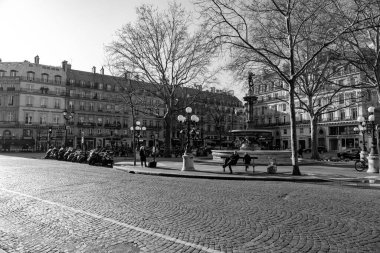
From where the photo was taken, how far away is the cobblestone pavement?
4.70 metres

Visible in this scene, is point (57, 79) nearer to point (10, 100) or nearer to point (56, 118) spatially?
point (56, 118)

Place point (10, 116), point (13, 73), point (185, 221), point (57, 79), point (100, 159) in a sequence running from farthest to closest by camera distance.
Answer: point (57, 79)
point (13, 73)
point (10, 116)
point (100, 159)
point (185, 221)

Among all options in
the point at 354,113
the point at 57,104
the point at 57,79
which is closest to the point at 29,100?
the point at 57,104

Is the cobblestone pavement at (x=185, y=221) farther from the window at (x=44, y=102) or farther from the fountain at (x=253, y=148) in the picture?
the window at (x=44, y=102)

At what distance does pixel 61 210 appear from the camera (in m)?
7.01

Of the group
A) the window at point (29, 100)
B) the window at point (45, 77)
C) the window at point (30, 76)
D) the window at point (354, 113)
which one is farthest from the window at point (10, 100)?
the window at point (354, 113)

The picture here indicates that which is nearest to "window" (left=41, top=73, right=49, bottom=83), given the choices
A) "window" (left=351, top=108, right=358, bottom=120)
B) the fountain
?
the fountain

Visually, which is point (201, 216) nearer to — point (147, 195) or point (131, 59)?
point (147, 195)

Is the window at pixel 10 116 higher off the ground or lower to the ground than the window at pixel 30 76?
lower

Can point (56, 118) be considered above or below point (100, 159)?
above

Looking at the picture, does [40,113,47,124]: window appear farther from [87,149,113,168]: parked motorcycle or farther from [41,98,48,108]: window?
[87,149,113,168]: parked motorcycle

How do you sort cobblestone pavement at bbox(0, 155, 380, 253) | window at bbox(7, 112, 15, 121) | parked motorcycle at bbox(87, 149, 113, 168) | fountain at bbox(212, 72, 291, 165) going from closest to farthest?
1. cobblestone pavement at bbox(0, 155, 380, 253)
2. parked motorcycle at bbox(87, 149, 113, 168)
3. fountain at bbox(212, 72, 291, 165)
4. window at bbox(7, 112, 15, 121)

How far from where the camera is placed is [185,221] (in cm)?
608

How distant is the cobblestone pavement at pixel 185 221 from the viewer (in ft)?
15.4
